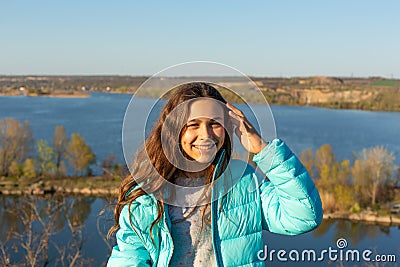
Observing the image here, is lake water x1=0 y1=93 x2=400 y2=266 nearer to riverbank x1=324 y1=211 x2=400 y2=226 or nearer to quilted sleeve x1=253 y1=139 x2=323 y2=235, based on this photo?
quilted sleeve x1=253 y1=139 x2=323 y2=235

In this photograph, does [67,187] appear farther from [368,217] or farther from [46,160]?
[368,217]

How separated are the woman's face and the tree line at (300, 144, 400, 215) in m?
10.0

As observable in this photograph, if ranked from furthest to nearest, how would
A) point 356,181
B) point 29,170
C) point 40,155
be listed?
point 40,155, point 29,170, point 356,181

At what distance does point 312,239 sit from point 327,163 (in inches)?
156

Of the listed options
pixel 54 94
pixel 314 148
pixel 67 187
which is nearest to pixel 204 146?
pixel 67 187

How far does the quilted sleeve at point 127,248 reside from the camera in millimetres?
651

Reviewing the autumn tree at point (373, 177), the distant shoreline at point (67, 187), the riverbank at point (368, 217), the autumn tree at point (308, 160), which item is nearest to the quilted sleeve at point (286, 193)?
A: the riverbank at point (368, 217)

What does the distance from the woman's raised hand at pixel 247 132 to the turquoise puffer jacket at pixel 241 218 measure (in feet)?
0.04

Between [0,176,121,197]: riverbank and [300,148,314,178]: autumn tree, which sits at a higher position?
[300,148,314,178]: autumn tree

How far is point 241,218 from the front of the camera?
65 centimetres

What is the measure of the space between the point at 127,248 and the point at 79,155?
1277 centimetres

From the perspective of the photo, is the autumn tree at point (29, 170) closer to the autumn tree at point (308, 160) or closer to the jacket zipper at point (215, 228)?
the autumn tree at point (308, 160)

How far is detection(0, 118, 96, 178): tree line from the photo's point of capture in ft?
42.4

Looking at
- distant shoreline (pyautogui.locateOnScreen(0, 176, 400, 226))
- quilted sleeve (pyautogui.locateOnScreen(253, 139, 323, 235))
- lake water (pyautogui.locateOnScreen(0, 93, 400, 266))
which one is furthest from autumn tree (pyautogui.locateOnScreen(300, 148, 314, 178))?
quilted sleeve (pyautogui.locateOnScreen(253, 139, 323, 235))
